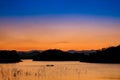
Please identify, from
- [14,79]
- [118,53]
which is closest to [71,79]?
[14,79]

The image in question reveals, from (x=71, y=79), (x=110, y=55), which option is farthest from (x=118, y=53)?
(x=71, y=79)

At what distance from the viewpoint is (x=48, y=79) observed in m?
64.2

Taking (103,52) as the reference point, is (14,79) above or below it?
below

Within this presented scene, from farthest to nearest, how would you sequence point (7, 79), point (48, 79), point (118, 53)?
point (118, 53)
point (48, 79)
point (7, 79)

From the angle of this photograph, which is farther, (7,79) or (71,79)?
(71,79)

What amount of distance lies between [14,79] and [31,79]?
373 centimetres

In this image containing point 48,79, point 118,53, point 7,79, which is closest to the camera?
point 7,79

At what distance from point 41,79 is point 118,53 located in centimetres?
13071

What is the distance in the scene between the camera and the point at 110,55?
19475 centimetres

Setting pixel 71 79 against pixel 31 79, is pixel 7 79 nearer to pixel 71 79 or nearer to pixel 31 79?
pixel 31 79

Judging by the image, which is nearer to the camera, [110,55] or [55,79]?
[55,79]

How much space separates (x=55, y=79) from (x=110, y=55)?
133853 millimetres

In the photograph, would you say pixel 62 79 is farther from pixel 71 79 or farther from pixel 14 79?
pixel 14 79

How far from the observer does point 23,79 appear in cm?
6347
